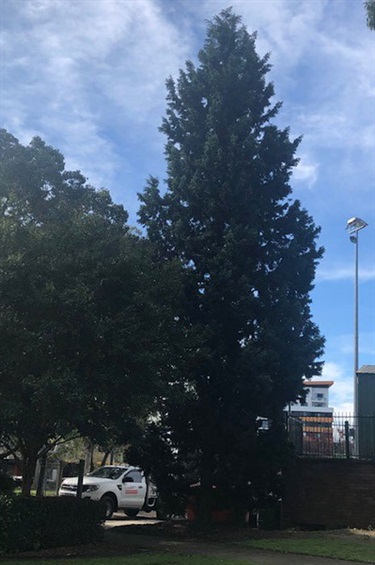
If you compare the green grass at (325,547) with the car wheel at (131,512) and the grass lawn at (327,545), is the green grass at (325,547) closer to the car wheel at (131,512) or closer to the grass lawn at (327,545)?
the grass lawn at (327,545)

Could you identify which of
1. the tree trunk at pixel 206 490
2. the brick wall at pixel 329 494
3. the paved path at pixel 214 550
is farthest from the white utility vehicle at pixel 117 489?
the paved path at pixel 214 550

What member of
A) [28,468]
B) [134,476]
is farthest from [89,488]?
[28,468]

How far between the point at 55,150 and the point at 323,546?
14.2 meters

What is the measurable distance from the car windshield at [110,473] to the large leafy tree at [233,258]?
6.20 metres

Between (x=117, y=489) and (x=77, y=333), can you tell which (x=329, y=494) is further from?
(x=77, y=333)

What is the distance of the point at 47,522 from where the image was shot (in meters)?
12.5

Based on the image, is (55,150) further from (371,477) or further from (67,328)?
(371,477)

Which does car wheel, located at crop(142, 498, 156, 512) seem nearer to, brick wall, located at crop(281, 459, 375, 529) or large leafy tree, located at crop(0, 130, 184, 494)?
brick wall, located at crop(281, 459, 375, 529)

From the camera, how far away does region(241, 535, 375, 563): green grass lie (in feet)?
38.0

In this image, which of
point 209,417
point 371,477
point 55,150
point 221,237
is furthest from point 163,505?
point 55,150

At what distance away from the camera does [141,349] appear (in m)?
13.2

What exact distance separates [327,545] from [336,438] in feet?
18.5

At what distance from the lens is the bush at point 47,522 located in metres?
11.8

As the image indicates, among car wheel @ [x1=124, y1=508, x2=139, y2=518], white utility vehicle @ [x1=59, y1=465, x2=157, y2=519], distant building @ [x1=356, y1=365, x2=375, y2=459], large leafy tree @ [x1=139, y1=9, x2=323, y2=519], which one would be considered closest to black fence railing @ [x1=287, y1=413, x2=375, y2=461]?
distant building @ [x1=356, y1=365, x2=375, y2=459]
